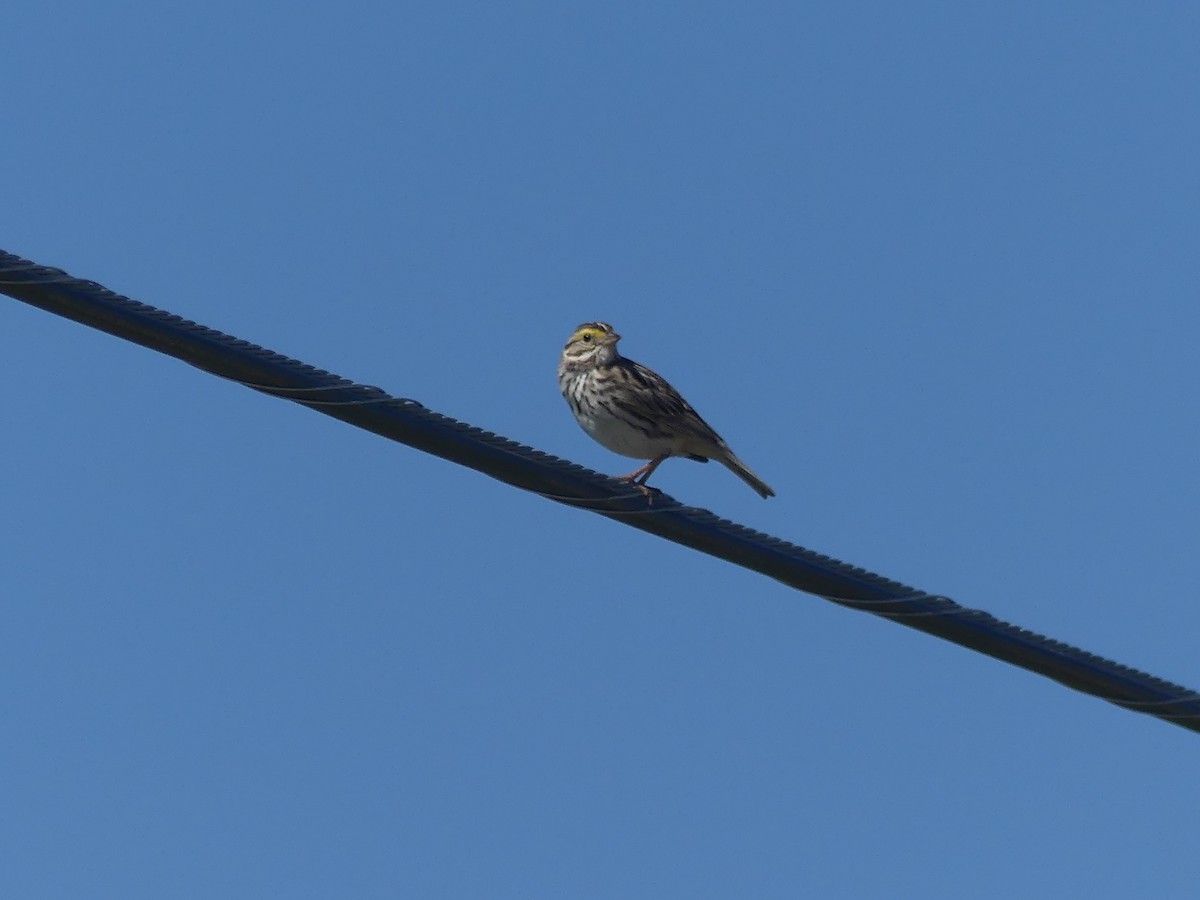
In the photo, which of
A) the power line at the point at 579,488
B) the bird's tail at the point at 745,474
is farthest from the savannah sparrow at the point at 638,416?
the power line at the point at 579,488

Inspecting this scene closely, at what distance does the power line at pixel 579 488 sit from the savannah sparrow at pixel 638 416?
5.90 metres

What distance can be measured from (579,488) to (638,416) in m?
6.12

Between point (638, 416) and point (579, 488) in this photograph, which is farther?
point (638, 416)

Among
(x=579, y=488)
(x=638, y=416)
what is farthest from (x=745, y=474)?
(x=579, y=488)

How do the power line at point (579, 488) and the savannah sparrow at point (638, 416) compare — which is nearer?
the power line at point (579, 488)

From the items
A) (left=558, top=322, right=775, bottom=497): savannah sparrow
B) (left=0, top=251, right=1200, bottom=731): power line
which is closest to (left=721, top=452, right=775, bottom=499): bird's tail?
(left=558, top=322, right=775, bottom=497): savannah sparrow

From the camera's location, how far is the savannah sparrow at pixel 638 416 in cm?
1427

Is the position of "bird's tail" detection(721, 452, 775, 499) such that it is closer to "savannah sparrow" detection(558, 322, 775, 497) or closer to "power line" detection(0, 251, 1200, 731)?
"savannah sparrow" detection(558, 322, 775, 497)

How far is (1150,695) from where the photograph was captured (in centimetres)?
861

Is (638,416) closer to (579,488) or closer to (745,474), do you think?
(745,474)

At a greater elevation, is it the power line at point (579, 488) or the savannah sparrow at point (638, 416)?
the savannah sparrow at point (638, 416)

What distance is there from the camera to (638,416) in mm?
14250

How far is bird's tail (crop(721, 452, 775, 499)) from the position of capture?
14.5m

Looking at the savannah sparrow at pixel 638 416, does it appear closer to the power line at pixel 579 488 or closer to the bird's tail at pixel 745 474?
the bird's tail at pixel 745 474
